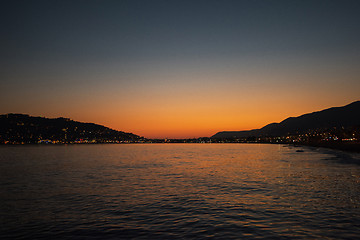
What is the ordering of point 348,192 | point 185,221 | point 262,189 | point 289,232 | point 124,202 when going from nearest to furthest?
point 289,232 → point 185,221 → point 124,202 → point 348,192 → point 262,189

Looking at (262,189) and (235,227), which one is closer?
(235,227)

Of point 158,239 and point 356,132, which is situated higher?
point 356,132

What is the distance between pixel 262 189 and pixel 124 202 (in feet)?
45.7

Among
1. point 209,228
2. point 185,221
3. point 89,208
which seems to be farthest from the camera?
point 89,208

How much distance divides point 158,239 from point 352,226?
10.7 meters

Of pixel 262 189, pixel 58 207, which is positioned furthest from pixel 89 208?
pixel 262 189

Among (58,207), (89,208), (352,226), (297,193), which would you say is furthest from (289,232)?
(58,207)

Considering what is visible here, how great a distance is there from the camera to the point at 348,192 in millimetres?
24578

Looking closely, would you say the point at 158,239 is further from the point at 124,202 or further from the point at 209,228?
the point at 124,202

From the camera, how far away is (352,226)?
14727mm

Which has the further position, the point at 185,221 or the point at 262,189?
the point at 262,189

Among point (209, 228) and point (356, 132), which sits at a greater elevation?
point (356, 132)

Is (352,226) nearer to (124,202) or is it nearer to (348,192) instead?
(348,192)

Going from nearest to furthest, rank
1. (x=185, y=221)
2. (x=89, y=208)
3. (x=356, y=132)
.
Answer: (x=185, y=221) → (x=89, y=208) → (x=356, y=132)
